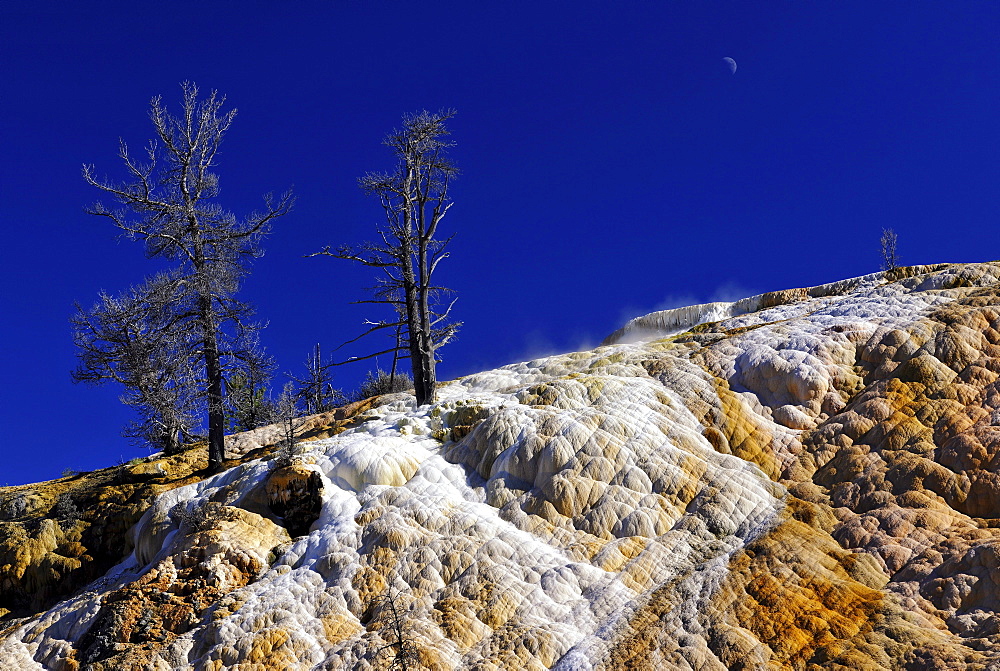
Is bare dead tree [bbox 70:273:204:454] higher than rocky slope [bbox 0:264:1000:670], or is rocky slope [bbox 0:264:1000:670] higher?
bare dead tree [bbox 70:273:204:454]

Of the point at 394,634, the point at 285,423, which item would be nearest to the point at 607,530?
the point at 394,634

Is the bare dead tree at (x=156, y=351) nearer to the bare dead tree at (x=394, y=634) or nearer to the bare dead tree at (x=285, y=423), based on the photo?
the bare dead tree at (x=285, y=423)

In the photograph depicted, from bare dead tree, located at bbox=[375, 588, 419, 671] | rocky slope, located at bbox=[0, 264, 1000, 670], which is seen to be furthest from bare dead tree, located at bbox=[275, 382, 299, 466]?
bare dead tree, located at bbox=[375, 588, 419, 671]

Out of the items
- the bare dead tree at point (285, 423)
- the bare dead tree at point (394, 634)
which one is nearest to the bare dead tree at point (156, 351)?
the bare dead tree at point (285, 423)

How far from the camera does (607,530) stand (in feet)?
44.9

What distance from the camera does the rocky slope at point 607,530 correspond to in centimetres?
1114

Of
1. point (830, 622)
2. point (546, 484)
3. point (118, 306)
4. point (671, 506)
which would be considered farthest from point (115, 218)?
point (830, 622)

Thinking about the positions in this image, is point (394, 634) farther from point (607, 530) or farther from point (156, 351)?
point (156, 351)

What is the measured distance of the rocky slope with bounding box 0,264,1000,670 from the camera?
11.1 metres

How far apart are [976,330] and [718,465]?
666cm

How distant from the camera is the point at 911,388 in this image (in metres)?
15.4

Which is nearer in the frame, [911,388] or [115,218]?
[911,388]

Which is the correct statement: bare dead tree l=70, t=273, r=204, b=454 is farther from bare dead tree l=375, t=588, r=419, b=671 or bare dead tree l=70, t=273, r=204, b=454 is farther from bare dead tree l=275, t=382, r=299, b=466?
bare dead tree l=375, t=588, r=419, b=671

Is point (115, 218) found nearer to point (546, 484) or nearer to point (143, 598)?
point (143, 598)
